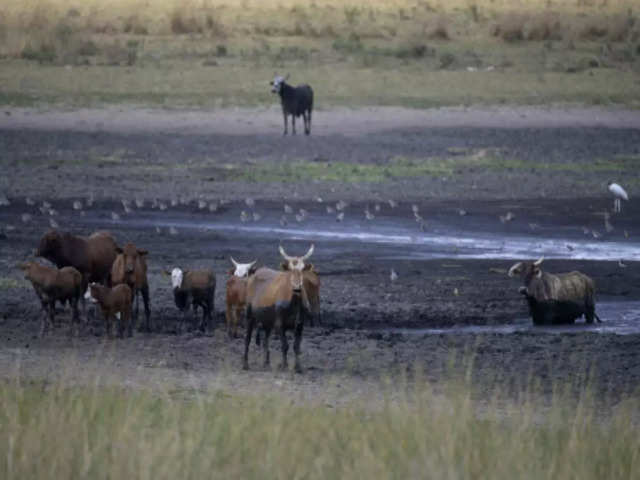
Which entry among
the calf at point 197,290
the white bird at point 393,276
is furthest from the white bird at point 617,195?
the calf at point 197,290

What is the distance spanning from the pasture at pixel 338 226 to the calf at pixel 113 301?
9.4 inches

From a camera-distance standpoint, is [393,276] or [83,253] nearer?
[83,253]

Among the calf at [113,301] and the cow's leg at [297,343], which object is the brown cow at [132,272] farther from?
the cow's leg at [297,343]

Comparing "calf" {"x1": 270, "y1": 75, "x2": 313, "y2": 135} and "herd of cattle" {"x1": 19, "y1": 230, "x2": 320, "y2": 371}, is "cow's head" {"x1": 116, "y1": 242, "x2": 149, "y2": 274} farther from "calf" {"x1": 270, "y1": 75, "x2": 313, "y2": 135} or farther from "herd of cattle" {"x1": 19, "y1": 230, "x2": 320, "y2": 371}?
"calf" {"x1": 270, "y1": 75, "x2": 313, "y2": 135}

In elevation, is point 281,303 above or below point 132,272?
above

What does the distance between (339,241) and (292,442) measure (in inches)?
513

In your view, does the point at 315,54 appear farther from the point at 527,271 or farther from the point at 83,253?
the point at 527,271

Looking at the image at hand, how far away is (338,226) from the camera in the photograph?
2345 cm

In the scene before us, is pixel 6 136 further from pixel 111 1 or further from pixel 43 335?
pixel 111 1

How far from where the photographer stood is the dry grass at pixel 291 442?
859 cm

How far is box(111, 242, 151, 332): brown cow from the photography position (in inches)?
622

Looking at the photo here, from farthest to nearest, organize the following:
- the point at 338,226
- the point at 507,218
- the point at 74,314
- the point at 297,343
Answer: the point at 507,218 → the point at 338,226 → the point at 74,314 → the point at 297,343

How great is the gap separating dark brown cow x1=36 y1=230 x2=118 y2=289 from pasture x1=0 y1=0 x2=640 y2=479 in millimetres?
651

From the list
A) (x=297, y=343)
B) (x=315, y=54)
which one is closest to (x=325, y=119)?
(x=315, y=54)
